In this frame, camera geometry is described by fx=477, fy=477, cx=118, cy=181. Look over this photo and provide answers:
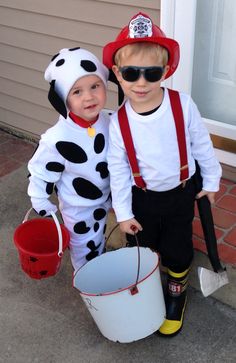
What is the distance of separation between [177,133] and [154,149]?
12 centimetres

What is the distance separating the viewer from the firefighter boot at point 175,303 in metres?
2.47

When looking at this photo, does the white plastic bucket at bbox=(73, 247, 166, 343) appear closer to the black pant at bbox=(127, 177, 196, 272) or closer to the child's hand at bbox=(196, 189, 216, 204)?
the black pant at bbox=(127, 177, 196, 272)

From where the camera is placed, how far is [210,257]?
8.01 ft

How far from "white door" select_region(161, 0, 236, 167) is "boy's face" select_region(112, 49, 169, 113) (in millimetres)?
1147

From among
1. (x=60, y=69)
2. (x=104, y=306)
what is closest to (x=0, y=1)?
(x=60, y=69)

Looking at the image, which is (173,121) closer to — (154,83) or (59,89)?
(154,83)

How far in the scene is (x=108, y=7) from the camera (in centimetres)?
330

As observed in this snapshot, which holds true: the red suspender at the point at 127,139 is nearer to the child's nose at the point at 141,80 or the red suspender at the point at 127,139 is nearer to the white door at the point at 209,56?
the child's nose at the point at 141,80

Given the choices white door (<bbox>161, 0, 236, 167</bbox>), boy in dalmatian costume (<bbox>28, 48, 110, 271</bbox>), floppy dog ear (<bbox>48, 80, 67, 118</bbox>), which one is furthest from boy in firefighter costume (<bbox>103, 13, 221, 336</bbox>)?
white door (<bbox>161, 0, 236, 167</bbox>)

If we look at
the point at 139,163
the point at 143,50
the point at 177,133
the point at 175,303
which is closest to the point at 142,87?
the point at 143,50

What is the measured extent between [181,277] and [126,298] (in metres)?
0.50

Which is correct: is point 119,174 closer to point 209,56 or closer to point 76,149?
point 76,149

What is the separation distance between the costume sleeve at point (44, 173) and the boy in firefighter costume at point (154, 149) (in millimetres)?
254

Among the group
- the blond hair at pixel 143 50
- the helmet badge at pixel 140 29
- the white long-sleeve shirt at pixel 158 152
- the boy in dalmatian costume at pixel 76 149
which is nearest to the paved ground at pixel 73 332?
the boy in dalmatian costume at pixel 76 149
